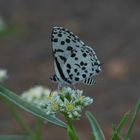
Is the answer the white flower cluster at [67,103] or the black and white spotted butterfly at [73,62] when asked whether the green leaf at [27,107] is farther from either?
the black and white spotted butterfly at [73,62]

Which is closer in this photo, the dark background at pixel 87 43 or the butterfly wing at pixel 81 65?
the butterfly wing at pixel 81 65

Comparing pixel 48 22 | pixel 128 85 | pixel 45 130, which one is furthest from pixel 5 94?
pixel 48 22

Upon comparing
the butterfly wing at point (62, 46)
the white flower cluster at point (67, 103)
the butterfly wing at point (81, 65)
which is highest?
the butterfly wing at point (62, 46)

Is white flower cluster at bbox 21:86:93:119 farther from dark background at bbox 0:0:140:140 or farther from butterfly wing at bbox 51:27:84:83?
dark background at bbox 0:0:140:140

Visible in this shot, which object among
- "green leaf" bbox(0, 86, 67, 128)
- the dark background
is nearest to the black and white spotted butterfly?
"green leaf" bbox(0, 86, 67, 128)

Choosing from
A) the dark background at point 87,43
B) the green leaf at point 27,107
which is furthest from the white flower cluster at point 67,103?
the dark background at point 87,43

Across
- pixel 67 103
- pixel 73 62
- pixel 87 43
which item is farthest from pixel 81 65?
pixel 87 43

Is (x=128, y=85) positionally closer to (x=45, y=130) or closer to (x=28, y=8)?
(x=45, y=130)
